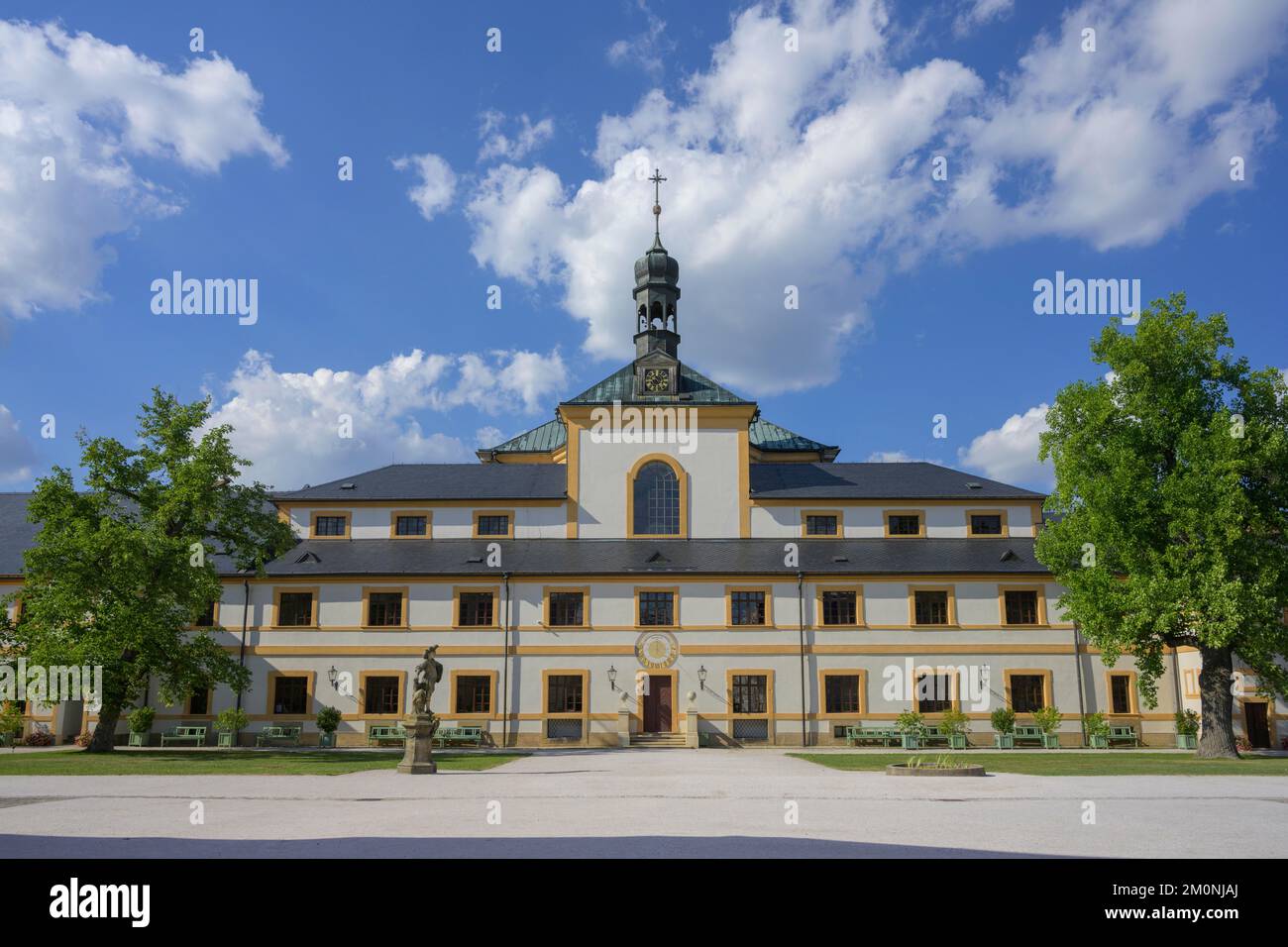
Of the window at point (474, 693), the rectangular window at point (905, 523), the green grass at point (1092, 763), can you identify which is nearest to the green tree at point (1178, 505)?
the green grass at point (1092, 763)

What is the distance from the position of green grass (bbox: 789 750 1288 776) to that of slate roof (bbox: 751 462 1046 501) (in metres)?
13.6

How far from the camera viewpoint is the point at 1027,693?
3897 cm

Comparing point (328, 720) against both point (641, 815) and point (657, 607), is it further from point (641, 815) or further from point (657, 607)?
point (641, 815)

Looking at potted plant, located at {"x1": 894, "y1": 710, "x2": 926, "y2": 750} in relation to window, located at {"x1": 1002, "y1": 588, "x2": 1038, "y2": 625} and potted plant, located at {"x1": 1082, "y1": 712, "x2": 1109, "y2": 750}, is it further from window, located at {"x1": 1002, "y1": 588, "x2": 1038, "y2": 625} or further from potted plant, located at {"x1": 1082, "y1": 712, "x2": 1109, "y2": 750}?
potted plant, located at {"x1": 1082, "y1": 712, "x2": 1109, "y2": 750}

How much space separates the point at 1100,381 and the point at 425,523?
2946 centimetres

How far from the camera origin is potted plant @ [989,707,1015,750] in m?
37.1

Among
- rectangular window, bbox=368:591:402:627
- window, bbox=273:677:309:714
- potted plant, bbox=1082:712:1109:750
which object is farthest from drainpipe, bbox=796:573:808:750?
window, bbox=273:677:309:714

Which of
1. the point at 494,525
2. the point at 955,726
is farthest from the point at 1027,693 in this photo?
the point at 494,525

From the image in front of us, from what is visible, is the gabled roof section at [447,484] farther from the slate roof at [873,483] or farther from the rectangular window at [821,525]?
the rectangular window at [821,525]

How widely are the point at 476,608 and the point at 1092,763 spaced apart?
940 inches
